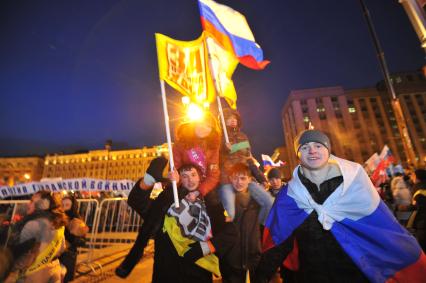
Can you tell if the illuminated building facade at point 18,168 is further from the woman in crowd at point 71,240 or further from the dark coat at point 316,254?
the dark coat at point 316,254

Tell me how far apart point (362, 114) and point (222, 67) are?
8712cm

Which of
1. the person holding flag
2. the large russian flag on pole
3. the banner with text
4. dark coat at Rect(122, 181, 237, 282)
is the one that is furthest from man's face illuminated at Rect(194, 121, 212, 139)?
the banner with text

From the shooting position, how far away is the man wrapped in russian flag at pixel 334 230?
2.08m

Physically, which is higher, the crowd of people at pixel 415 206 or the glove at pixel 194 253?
the glove at pixel 194 253

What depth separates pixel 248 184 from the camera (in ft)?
12.8

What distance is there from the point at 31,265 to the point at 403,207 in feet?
24.8

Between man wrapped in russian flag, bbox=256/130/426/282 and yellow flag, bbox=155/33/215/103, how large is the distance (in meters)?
2.54

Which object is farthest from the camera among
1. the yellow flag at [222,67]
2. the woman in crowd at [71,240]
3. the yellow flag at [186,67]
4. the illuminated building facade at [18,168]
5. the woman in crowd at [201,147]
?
the illuminated building facade at [18,168]

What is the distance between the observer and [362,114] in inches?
3039

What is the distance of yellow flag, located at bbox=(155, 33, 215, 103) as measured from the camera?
4.00 meters

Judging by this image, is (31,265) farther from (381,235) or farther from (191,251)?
(381,235)

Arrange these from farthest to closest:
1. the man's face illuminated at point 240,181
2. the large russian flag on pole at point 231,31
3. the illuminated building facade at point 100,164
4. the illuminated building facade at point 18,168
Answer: the illuminated building facade at point 100,164
the illuminated building facade at point 18,168
the large russian flag on pole at point 231,31
the man's face illuminated at point 240,181

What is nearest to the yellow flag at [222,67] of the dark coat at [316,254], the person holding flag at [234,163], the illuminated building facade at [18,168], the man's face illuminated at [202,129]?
the person holding flag at [234,163]

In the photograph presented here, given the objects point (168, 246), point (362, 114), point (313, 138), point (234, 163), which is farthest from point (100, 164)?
point (313, 138)
